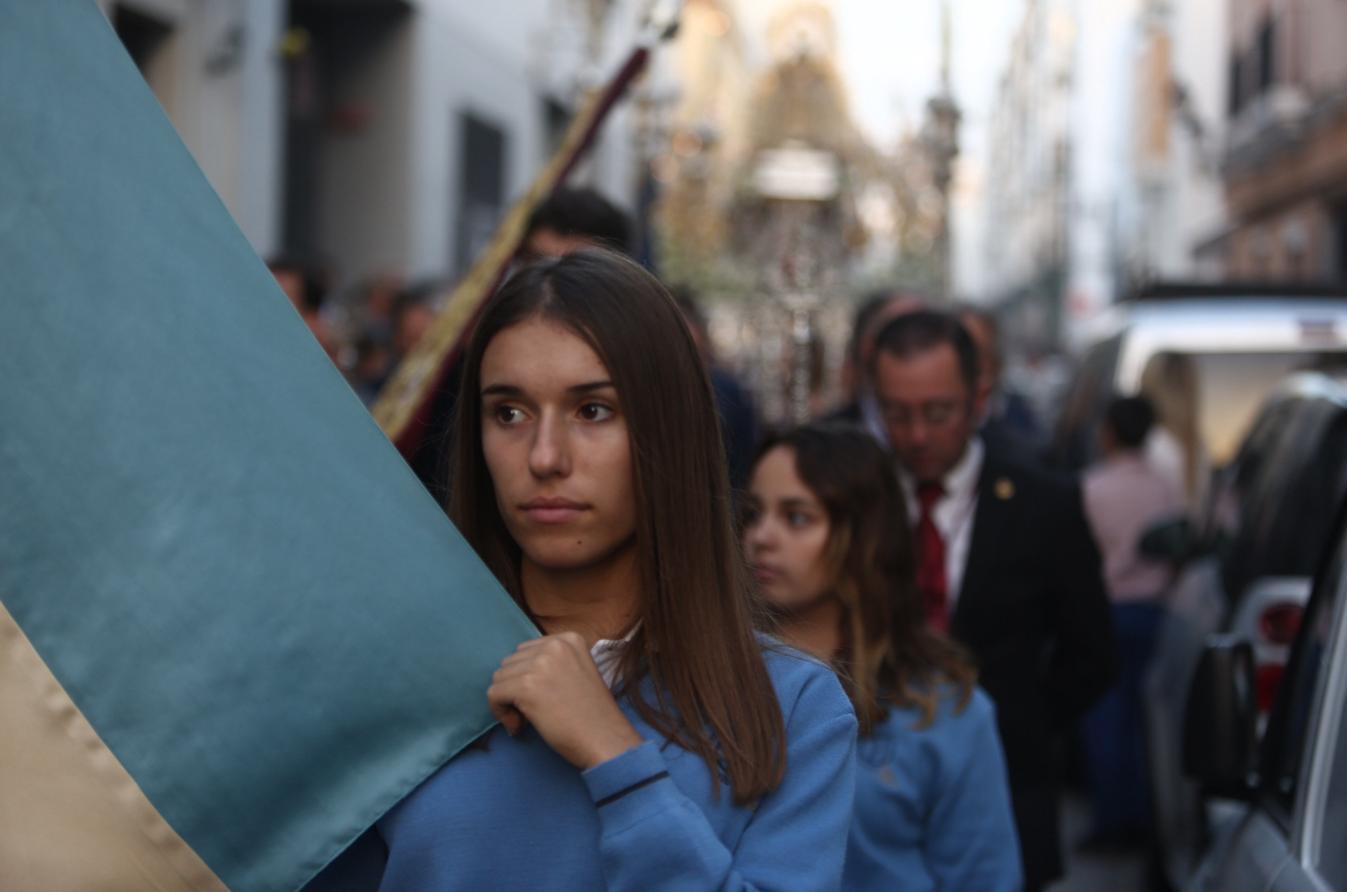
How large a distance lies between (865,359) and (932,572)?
1.12 meters

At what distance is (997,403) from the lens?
36.3 ft

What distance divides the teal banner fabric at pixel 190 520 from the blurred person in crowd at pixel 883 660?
165cm

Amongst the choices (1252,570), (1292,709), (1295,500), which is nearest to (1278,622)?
(1295,500)

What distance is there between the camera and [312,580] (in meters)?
2.12

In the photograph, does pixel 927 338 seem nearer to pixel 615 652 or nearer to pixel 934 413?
pixel 934 413

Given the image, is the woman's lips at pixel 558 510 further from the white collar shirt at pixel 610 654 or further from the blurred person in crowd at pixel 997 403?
the blurred person in crowd at pixel 997 403

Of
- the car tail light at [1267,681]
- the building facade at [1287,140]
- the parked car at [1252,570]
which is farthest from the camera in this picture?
the building facade at [1287,140]

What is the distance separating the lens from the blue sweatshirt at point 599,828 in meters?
2.15

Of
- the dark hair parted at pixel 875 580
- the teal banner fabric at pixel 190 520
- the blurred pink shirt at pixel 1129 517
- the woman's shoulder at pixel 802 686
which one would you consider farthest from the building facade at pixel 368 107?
the teal banner fabric at pixel 190 520

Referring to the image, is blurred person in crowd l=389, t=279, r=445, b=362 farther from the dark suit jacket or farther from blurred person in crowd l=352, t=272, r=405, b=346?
the dark suit jacket

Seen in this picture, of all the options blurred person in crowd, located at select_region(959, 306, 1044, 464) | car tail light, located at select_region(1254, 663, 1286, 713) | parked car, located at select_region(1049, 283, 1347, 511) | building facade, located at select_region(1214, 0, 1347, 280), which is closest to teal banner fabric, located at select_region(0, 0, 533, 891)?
blurred person in crowd, located at select_region(959, 306, 1044, 464)

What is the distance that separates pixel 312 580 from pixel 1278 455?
17.7 feet

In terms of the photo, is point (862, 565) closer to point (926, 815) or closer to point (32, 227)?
point (926, 815)

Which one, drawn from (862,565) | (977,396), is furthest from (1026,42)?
(862,565)
